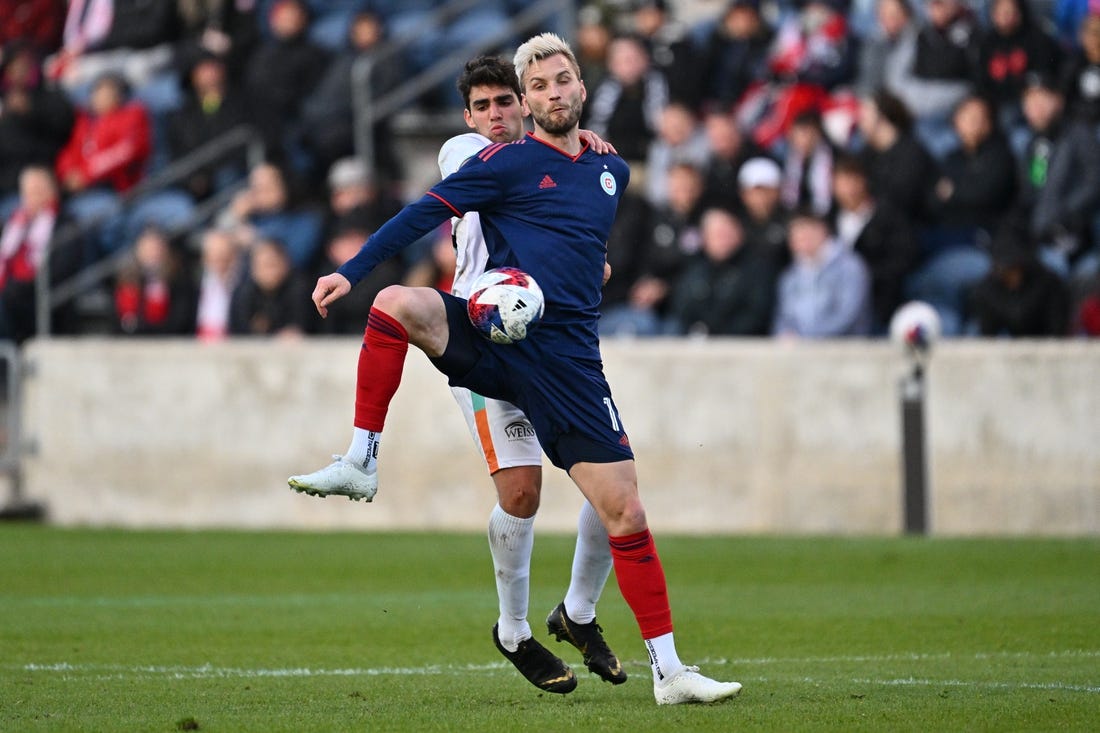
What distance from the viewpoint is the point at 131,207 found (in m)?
20.6

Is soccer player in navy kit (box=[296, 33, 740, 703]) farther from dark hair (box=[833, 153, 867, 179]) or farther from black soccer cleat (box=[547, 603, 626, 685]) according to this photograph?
dark hair (box=[833, 153, 867, 179])

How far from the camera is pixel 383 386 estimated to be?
7.06 meters

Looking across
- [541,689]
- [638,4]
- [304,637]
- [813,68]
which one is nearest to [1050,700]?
[541,689]

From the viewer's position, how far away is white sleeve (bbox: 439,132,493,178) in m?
7.46

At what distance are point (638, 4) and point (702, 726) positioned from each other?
49.6ft

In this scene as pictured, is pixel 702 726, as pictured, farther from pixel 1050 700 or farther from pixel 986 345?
pixel 986 345

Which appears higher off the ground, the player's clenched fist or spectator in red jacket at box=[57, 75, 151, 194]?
spectator in red jacket at box=[57, 75, 151, 194]

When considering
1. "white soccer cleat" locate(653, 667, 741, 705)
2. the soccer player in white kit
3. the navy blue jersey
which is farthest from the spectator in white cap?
"white soccer cleat" locate(653, 667, 741, 705)

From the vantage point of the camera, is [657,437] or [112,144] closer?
[657,437]

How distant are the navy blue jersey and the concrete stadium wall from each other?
306 inches

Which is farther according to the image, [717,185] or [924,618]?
[717,185]

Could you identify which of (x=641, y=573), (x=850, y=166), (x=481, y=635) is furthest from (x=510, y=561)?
(x=850, y=166)

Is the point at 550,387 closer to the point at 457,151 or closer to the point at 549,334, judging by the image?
the point at 549,334

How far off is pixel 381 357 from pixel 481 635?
10.4 ft
